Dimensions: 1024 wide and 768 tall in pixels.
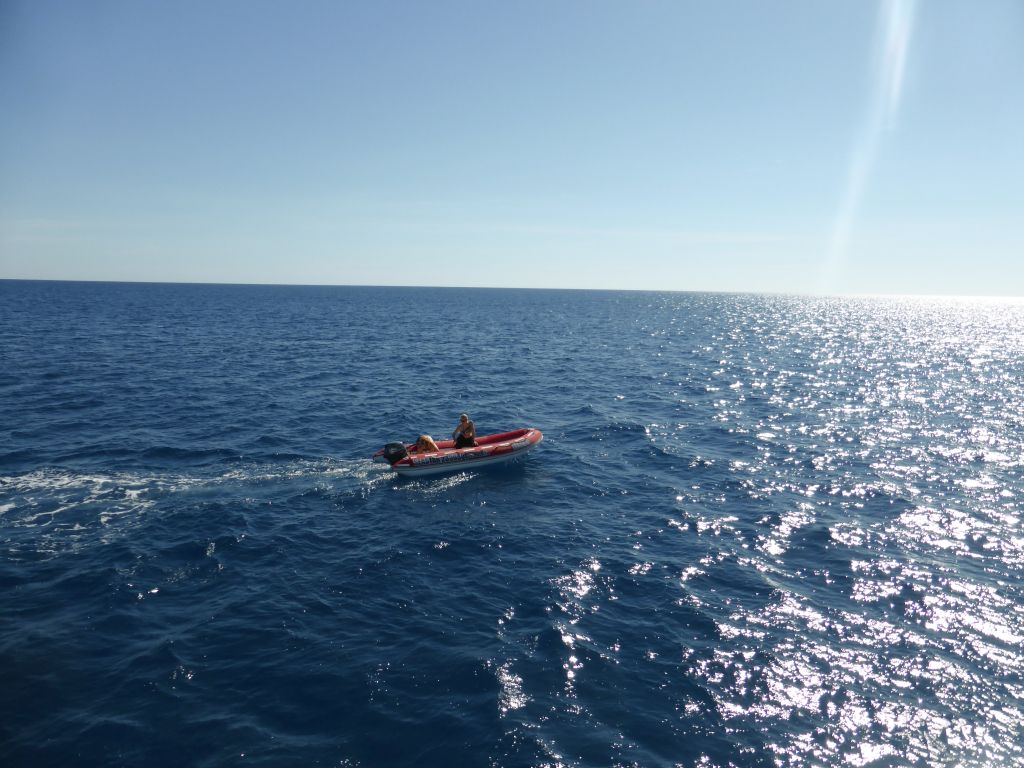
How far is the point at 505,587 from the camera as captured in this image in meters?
17.0

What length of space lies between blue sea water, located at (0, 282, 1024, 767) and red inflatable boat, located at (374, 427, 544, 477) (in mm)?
762

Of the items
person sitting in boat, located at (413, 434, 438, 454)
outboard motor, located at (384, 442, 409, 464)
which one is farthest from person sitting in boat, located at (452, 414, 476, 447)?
outboard motor, located at (384, 442, 409, 464)

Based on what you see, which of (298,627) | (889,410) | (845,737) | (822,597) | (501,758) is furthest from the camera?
(889,410)

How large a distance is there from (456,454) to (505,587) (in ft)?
34.7

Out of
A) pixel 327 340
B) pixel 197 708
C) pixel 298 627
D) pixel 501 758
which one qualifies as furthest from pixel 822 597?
pixel 327 340

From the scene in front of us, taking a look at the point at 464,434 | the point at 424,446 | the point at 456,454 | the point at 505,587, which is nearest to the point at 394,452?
the point at 424,446

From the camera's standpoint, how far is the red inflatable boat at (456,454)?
25594 millimetres

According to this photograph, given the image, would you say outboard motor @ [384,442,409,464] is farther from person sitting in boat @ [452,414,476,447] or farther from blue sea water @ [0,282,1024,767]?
person sitting in boat @ [452,414,476,447]

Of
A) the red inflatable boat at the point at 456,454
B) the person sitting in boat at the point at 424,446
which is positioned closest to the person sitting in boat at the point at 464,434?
the red inflatable boat at the point at 456,454

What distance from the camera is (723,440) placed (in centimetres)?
3241

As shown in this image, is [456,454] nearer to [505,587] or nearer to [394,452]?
[394,452]

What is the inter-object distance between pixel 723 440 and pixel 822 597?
53.9ft

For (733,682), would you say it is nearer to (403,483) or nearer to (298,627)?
(298,627)

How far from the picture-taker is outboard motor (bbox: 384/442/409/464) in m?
25.4
